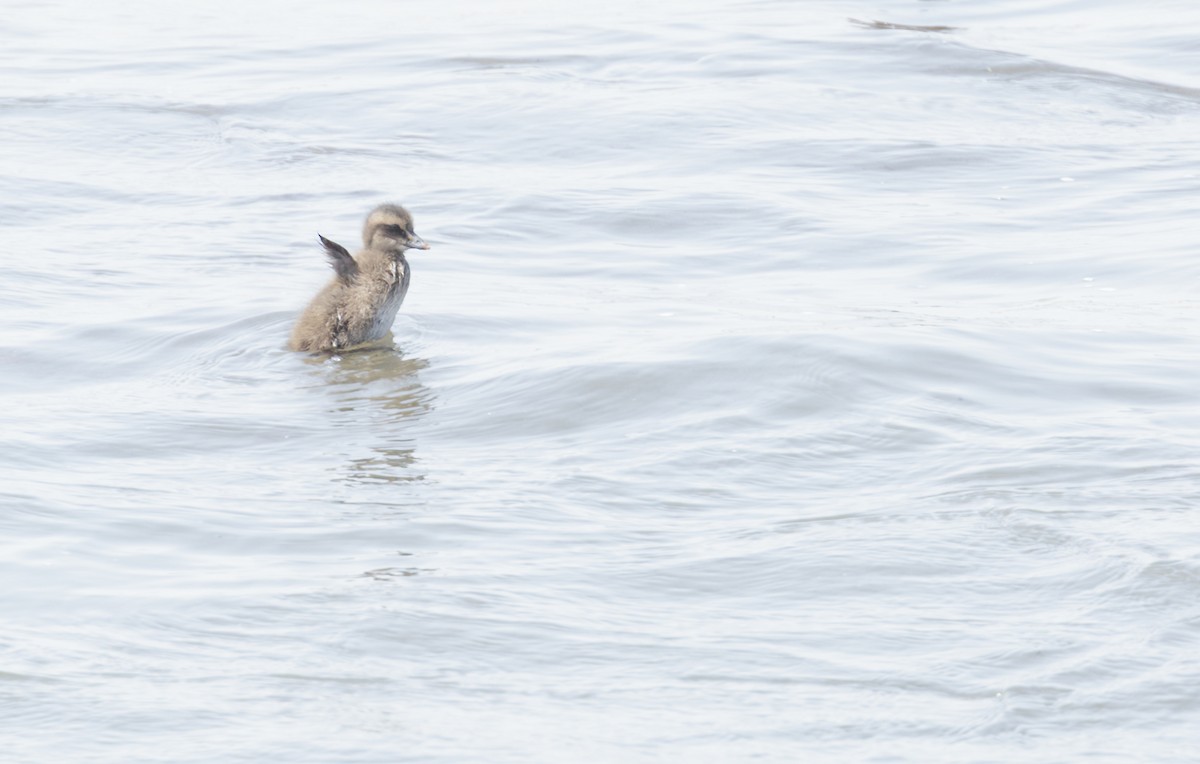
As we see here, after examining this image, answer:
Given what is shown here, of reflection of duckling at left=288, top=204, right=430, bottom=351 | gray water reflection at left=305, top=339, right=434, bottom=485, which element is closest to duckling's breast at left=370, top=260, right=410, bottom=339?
reflection of duckling at left=288, top=204, right=430, bottom=351

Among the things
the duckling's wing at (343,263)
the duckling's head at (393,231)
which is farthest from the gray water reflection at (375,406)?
the duckling's head at (393,231)

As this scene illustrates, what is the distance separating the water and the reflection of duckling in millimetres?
182

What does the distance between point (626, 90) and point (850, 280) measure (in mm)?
6045

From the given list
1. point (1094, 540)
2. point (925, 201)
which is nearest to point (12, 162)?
point (925, 201)

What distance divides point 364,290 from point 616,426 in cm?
224

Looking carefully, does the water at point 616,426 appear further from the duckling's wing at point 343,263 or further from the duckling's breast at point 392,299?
the duckling's wing at point 343,263

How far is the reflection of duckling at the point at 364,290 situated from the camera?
924 cm

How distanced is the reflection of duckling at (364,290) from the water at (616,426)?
0.18 metres

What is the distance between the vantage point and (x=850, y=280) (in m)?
10.2

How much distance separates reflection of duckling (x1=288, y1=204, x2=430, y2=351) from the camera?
9242 millimetres

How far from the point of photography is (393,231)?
9750mm

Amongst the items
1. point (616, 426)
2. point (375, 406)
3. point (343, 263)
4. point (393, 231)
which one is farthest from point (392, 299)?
point (616, 426)

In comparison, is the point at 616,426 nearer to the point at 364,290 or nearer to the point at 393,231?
the point at 364,290

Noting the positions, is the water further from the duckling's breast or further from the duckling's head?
the duckling's head
